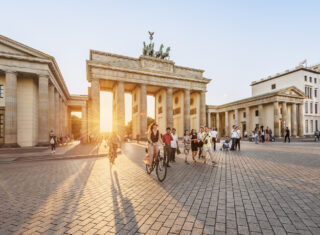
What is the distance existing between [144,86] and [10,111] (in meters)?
21.0

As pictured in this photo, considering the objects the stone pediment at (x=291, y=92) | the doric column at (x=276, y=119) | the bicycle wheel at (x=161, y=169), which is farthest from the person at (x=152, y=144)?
the stone pediment at (x=291, y=92)

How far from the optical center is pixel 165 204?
4066 mm

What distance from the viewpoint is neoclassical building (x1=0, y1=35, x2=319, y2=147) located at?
18.8m

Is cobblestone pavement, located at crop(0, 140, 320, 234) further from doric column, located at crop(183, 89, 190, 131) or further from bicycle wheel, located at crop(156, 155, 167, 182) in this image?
doric column, located at crop(183, 89, 190, 131)

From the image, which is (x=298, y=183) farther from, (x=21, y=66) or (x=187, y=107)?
(x=187, y=107)

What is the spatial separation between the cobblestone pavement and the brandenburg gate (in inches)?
947

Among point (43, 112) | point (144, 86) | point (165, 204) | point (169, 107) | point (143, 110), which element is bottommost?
point (165, 204)

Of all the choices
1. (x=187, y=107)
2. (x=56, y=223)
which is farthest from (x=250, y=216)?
(x=187, y=107)

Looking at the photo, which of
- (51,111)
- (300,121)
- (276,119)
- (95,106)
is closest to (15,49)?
(51,111)

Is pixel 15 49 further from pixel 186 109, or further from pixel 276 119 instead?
pixel 276 119

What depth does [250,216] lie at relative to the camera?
134 inches

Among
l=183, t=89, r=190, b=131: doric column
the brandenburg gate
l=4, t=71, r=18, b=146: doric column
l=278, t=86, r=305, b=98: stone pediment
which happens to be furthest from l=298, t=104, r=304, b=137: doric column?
l=4, t=71, r=18, b=146: doric column

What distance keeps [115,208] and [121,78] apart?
30196mm

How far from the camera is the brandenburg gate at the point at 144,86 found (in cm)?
2997
